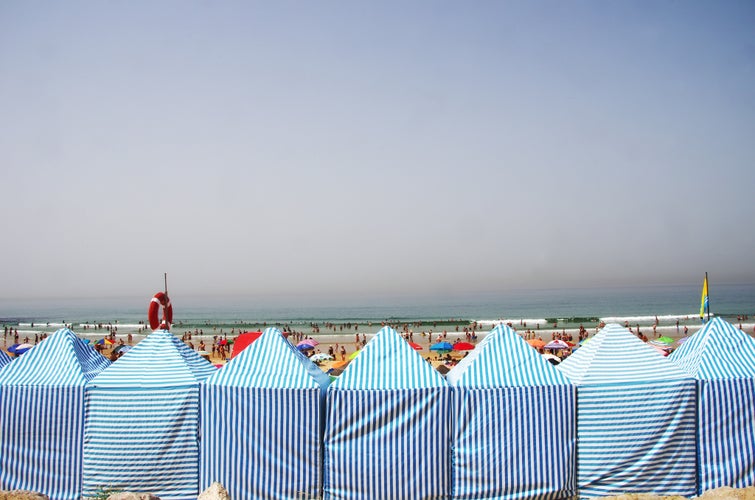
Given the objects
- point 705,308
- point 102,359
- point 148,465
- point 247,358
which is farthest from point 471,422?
point 705,308

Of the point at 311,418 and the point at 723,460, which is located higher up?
the point at 311,418

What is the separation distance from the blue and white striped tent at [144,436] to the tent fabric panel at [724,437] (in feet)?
26.3

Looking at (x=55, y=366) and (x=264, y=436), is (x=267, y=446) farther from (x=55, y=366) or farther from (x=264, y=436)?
(x=55, y=366)

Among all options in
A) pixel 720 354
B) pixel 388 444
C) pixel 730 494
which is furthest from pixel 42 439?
pixel 720 354

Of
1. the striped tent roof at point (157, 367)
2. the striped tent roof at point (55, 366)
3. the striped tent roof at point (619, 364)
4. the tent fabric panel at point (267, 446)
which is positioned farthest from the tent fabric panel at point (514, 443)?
the striped tent roof at point (55, 366)

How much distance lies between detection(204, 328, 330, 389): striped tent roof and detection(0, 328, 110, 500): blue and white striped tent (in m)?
2.30

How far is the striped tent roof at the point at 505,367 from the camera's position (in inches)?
330

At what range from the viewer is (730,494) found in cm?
730

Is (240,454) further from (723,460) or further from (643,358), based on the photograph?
(723,460)

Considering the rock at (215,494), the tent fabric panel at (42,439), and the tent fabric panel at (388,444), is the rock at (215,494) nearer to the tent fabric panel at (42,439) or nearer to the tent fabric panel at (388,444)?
→ the tent fabric panel at (388,444)

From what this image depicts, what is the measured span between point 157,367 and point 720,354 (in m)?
9.53

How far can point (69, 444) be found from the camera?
8508 mm

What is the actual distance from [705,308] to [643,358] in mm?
9700

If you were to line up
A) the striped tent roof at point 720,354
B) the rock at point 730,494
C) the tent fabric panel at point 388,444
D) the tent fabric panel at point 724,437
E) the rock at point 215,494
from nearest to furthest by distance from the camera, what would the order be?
the rock at point 215,494, the rock at point 730,494, the tent fabric panel at point 388,444, the tent fabric panel at point 724,437, the striped tent roof at point 720,354
